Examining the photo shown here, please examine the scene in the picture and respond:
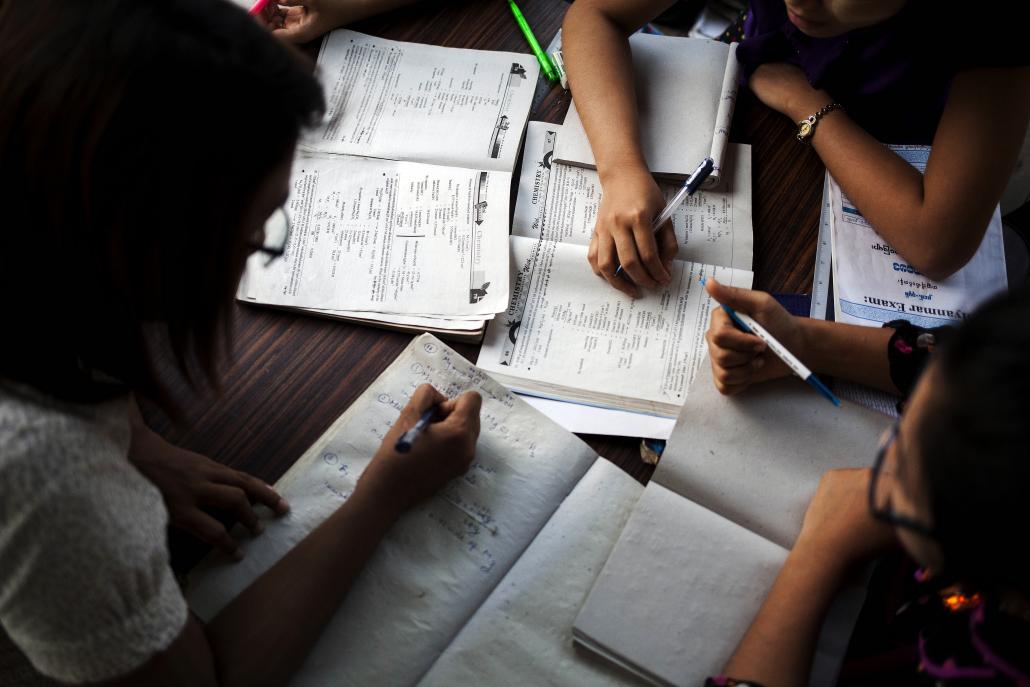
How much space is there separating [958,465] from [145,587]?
0.53m

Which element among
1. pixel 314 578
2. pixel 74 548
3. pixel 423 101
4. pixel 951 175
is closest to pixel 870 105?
pixel 951 175

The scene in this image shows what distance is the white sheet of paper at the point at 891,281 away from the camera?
83 centimetres

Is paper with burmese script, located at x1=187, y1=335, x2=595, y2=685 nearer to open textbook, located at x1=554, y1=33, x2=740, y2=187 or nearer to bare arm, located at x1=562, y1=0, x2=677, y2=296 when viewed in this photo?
bare arm, located at x1=562, y1=0, x2=677, y2=296

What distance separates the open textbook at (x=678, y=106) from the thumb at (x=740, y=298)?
0.66 ft

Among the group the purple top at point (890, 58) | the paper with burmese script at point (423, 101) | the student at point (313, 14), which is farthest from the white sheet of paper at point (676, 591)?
the student at point (313, 14)

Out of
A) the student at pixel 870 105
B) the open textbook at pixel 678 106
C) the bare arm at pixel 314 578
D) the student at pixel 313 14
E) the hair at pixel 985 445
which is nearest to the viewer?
the hair at pixel 985 445

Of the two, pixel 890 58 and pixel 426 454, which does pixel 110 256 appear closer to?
pixel 426 454

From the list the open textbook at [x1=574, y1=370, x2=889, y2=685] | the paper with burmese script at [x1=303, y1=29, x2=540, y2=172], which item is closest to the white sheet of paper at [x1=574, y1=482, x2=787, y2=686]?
the open textbook at [x1=574, y1=370, x2=889, y2=685]

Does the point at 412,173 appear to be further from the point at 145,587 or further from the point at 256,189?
the point at 145,587

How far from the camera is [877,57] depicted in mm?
935

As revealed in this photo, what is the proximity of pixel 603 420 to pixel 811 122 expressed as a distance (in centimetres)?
50

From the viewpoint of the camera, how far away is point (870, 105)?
38.8 inches

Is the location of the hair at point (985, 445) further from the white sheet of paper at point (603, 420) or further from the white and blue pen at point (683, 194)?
the white and blue pen at point (683, 194)

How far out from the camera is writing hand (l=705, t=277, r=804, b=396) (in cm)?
73
